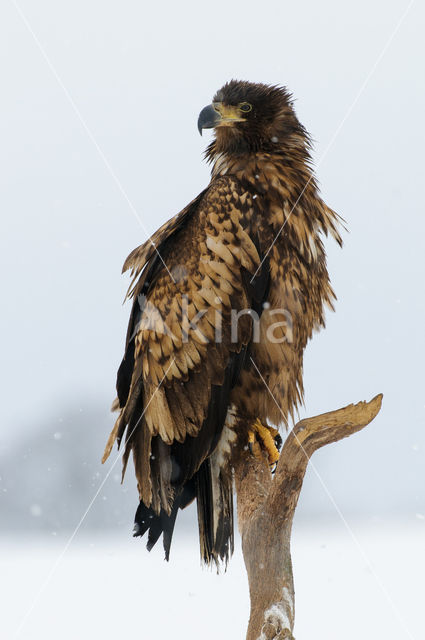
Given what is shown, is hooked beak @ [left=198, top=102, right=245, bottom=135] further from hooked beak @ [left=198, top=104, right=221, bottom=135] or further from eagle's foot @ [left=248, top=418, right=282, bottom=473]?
eagle's foot @ [left=248, top=418, right=282, bottom=473]

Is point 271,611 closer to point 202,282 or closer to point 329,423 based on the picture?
point 329,423

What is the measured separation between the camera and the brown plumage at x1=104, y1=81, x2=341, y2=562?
12.4 feet

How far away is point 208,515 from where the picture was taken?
4.08 metres

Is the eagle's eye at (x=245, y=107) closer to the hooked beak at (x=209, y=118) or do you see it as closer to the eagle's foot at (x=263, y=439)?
the hooked beak at (x=209, y=118)

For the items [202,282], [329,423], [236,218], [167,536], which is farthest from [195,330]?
[167,536]

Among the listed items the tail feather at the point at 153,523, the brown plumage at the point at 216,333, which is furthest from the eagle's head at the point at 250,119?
the tail feather at the point at 153,523

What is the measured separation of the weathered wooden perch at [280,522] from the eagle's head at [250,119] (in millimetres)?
1791

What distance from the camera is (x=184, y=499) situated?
163 inches

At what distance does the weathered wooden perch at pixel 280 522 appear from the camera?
335 cm

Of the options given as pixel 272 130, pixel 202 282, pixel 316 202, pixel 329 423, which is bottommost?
pixel 329 423

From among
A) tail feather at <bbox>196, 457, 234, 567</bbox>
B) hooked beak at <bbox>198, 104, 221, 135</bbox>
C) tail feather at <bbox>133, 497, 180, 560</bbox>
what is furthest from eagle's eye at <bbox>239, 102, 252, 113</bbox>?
tail feather at <bbox>133, 497, 180, 560</bbox>

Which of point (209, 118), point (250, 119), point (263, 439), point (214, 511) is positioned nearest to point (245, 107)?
point (250, 119)

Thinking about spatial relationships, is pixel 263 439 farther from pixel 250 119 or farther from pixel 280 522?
pixel 250 119

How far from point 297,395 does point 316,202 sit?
117 centimetres
